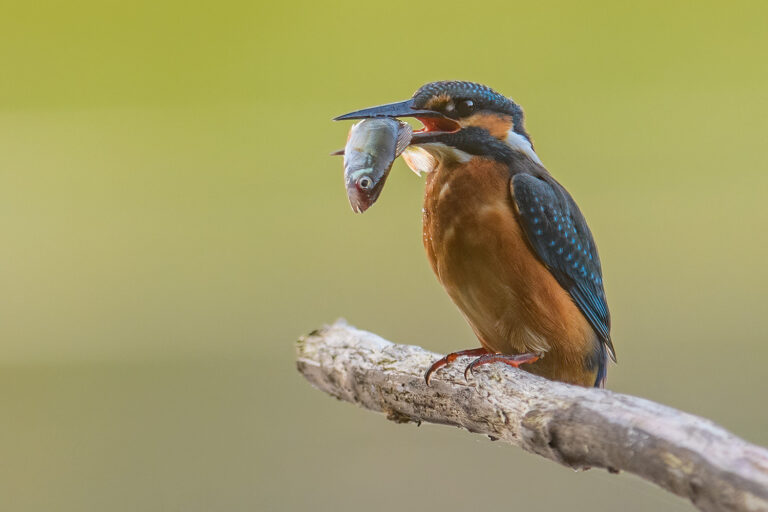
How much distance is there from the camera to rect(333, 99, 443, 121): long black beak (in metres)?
1.52

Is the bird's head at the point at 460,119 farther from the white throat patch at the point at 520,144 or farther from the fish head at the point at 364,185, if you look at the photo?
the fish head at the point at 364,185

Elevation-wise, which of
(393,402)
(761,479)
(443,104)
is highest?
(443,104)

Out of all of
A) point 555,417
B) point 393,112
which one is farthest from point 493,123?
point 555,417

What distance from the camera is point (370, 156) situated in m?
1.44

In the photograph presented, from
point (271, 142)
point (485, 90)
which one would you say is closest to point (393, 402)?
point (485, 90)

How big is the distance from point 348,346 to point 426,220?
1.09ft

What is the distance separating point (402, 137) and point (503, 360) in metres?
0.43

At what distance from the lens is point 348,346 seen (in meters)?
1.80

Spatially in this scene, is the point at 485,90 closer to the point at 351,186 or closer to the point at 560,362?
the point at 351,186

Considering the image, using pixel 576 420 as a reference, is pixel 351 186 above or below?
above

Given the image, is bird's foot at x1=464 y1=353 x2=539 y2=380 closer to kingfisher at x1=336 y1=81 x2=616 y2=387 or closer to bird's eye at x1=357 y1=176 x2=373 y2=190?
kingfisher at x1=336 y1=81 x2=616 y2=387

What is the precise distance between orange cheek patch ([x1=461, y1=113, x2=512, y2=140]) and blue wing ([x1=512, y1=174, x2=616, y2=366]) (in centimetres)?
10

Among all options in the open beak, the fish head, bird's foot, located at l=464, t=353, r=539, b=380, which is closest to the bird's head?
the open beak

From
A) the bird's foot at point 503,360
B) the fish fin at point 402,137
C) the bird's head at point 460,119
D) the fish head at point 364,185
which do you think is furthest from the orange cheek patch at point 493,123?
the bird's foot at point 503,360
